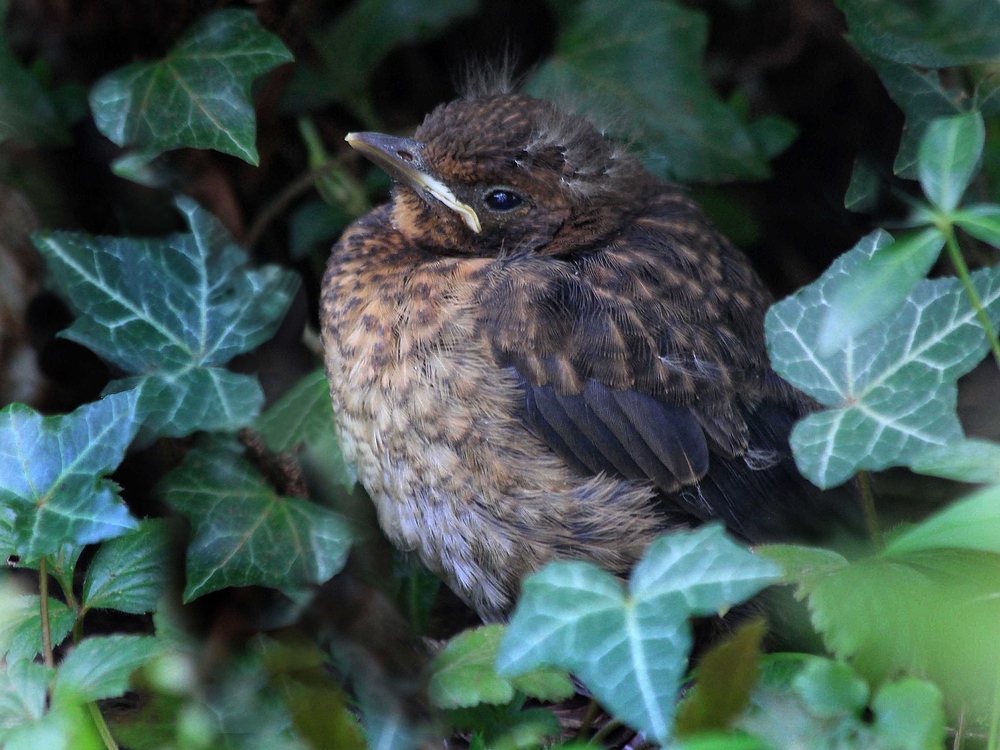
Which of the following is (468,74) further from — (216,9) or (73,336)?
(73,336)

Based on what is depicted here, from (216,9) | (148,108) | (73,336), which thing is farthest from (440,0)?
(73,336)

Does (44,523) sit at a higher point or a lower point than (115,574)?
higher

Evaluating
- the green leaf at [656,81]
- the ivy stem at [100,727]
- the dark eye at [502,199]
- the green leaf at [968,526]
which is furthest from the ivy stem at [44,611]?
the green leaf at [656,81]

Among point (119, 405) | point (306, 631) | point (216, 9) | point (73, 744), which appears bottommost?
point (306, 631)

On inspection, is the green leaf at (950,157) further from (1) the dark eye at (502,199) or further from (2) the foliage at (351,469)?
(1) the dark eye at (502,199)

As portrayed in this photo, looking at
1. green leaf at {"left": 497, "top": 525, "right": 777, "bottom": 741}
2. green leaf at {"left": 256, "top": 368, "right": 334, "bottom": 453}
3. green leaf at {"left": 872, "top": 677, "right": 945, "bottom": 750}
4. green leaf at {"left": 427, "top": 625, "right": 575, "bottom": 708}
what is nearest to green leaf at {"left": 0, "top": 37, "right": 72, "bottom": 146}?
green leaf at {"left": 256, "top": 368, "right": 334, "bottom": 453}
